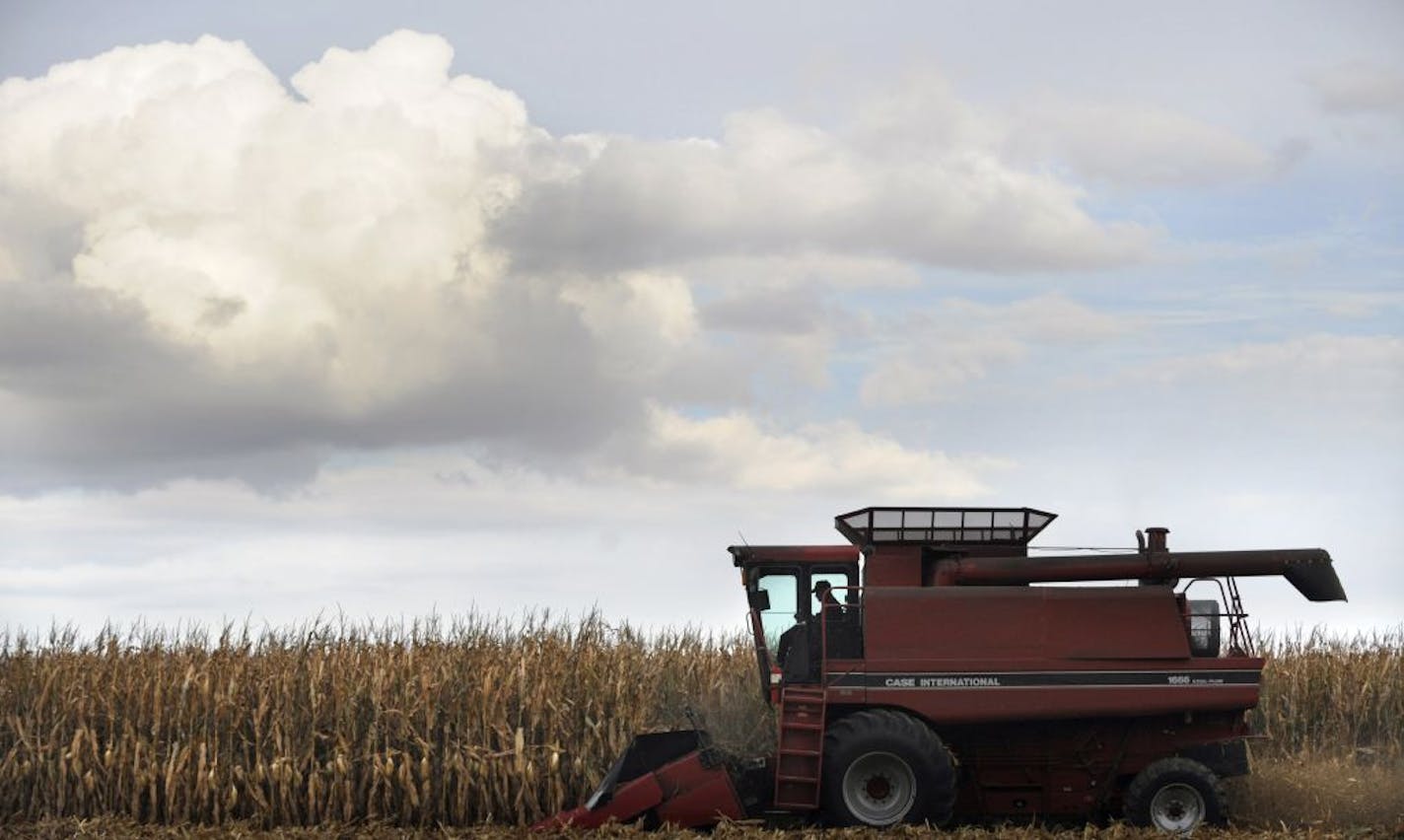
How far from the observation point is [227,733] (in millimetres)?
14953

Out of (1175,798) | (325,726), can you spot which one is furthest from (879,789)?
(325,726)

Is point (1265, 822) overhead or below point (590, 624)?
below

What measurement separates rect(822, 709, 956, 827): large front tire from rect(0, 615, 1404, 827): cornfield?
7.63ft

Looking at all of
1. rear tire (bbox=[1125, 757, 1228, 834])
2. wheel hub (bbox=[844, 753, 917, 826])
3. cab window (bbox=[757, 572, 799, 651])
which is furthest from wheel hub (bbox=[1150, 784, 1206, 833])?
cab window (bbox=[757, 572, 799, 651])

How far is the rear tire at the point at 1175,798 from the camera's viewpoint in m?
12.6

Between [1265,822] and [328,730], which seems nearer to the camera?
[1265,822]

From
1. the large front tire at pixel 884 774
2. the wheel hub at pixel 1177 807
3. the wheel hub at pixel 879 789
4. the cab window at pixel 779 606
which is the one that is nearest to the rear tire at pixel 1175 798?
the wheel hub at pixel 1177 807

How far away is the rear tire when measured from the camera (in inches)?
496

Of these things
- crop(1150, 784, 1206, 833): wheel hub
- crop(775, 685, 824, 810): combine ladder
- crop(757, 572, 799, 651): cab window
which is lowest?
crop(1150, 784, 1206, 833): wheel hub

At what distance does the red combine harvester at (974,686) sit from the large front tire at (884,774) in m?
0.02

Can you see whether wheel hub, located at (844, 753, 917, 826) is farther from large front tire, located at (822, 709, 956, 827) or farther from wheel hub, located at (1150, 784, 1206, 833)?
wheel hub, located at (1150, 784, 1206, 833)

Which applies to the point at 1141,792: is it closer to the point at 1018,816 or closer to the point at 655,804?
the point at 1018,816

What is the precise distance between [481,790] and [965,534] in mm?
5434

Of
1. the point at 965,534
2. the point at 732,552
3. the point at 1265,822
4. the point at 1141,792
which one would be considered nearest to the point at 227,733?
the point at 732,552
